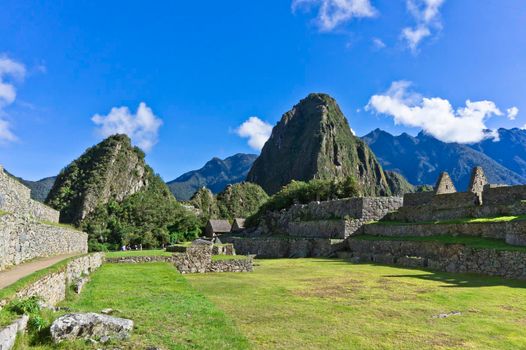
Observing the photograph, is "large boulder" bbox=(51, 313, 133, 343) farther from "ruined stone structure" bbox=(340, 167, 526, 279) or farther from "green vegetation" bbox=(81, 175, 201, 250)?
"green vegetation" bbox=(81, 175, 201, 250)

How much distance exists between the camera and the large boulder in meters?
6.39

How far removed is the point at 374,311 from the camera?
32.8ft

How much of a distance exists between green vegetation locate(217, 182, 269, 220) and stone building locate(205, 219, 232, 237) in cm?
3135

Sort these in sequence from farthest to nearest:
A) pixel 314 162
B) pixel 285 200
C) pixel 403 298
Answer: pixel 314 162
pixel 285 200
pixel 403 298

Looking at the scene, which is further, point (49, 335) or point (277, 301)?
point (277, 301)

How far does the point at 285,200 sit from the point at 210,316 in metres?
48.4

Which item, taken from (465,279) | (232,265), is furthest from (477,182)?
(232,265)

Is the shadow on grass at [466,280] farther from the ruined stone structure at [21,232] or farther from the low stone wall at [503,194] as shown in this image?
the ruined stone structure at [21,232]

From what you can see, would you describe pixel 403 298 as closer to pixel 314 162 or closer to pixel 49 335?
pixel 49 335

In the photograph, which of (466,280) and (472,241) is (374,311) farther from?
(472,241)

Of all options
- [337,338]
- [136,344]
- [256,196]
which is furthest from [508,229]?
[256,196]

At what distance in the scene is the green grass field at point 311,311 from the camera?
7332mm

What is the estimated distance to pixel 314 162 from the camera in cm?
18362

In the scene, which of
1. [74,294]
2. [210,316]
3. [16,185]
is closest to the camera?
[210,316]
